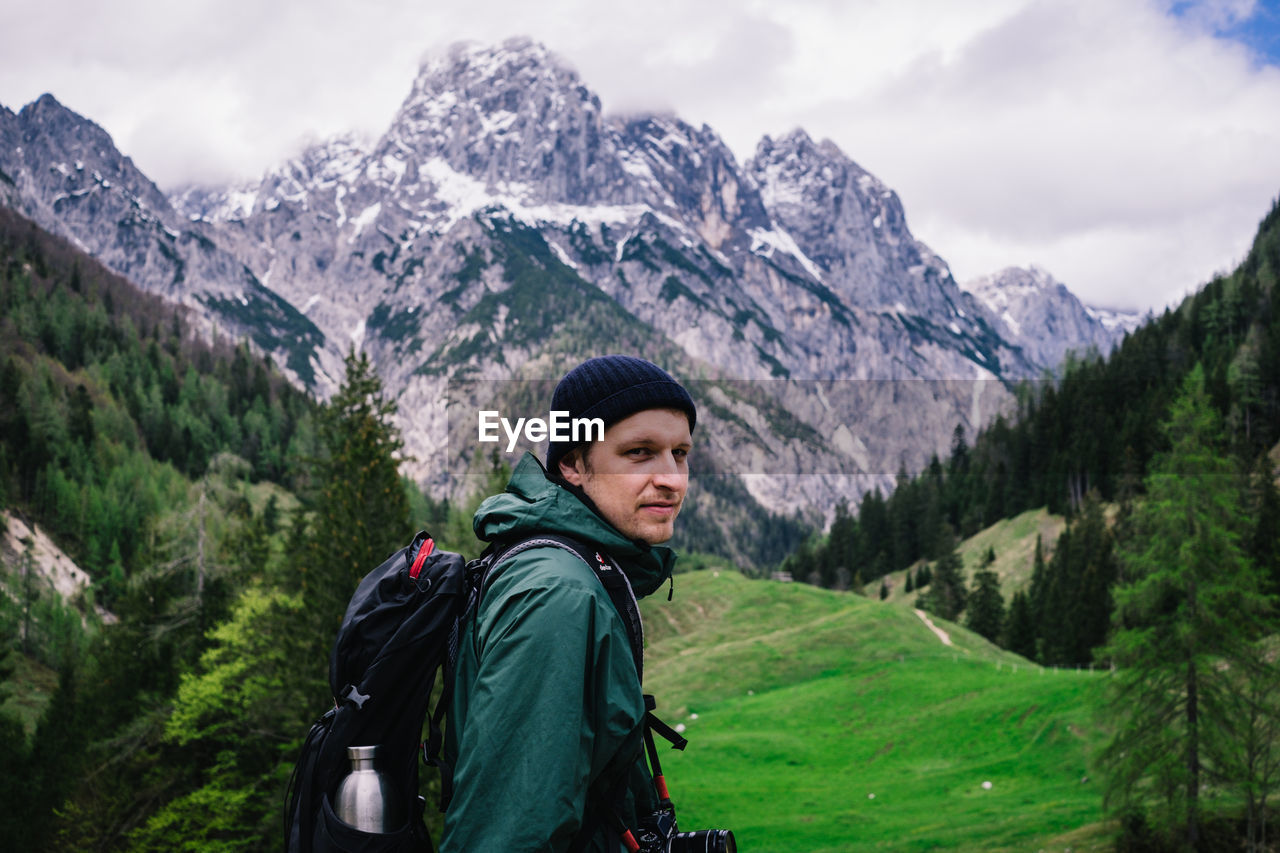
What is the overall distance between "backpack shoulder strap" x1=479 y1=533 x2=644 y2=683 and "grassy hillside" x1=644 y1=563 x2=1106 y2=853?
117 feet

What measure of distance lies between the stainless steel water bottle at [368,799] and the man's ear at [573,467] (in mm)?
1142

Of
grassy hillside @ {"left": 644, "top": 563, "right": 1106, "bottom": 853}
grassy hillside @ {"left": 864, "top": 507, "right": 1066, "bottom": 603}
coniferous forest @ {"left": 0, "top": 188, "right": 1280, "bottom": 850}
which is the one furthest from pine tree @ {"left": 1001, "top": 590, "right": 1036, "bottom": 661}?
grassy hillside @ {"left": 864, "top": 507, "right": 1066, "bottom": 603}

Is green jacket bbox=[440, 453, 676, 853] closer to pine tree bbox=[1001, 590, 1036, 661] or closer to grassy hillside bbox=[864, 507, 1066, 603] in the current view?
pine tree bbox=[1001, 590, 1036, 661]

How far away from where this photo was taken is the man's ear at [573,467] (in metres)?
3.40

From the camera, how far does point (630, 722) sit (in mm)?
2695

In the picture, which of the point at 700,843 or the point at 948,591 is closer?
the point at 700,843

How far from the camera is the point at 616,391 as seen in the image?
3365 millimetres

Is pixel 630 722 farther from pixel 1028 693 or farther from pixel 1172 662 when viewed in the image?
pixel 1028 693

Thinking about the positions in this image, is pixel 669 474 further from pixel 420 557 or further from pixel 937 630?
pixel 937 630

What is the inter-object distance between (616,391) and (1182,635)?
33500 millimetres

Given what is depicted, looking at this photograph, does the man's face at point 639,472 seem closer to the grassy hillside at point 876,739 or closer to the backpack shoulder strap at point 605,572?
the backpack shoulder strap at point 605,572

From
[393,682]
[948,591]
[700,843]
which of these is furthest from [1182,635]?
[948,591]

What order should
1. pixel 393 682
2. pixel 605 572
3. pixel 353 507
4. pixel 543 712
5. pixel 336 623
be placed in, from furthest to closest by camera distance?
pixel 353 507, pixel 336 623, pixel 393 682, pixel 605 572, pixel 543 712

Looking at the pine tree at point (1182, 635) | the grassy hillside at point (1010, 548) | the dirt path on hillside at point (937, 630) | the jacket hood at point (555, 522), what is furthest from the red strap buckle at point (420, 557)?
the grassy hillside at point (1010, 548)
